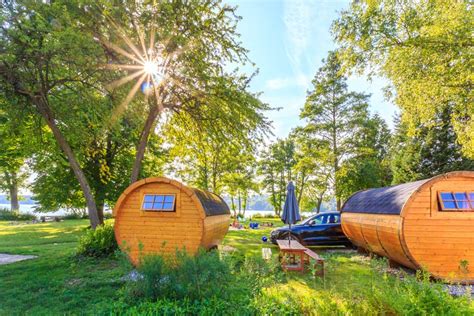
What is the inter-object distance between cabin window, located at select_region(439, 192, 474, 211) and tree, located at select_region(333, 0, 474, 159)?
20.5 feet

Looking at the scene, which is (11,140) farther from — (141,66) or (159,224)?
(159,224)

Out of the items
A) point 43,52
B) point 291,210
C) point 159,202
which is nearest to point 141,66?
point 43,52

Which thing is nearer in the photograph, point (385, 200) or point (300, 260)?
point (300, 260)

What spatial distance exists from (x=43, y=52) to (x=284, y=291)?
9.33 metres

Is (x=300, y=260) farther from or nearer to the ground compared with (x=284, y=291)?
farther from the ground

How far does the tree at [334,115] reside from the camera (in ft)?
79.8

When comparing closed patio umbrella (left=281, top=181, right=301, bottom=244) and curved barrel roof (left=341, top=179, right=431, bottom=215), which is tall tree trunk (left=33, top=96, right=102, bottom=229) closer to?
closed patio umbrella (left=281, top=181, right=301, bottom=244)

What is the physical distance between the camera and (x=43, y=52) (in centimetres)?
833

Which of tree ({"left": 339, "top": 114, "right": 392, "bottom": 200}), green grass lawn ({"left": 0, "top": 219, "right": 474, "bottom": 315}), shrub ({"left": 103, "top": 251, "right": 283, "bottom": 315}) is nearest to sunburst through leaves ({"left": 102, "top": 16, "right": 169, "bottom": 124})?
green grass lawn ({"left": 0, "top": 219, "right": 474, "bottom": 315})

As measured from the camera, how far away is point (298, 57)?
1419cm

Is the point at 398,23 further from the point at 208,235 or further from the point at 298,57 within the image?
the point at 208,235

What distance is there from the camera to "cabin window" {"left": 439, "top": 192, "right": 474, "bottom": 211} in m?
7.57

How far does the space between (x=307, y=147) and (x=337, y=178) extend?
145 inches

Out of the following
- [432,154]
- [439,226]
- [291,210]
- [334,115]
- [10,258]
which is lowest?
[10,258]
